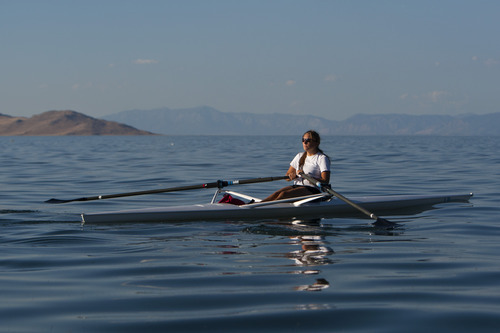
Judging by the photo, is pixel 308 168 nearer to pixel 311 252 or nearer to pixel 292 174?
pixel 292 174

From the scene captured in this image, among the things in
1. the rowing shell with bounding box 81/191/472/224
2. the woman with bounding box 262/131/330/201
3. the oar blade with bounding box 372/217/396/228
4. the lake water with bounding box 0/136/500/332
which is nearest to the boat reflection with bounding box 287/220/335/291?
the lake water with bounding box 0/136/500/332

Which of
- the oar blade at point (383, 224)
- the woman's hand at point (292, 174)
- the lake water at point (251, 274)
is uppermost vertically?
the woman's hand at point (292, 174)

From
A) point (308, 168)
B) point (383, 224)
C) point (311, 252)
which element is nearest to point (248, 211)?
point (308, 168)

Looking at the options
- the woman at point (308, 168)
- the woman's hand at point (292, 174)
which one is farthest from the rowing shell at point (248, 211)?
the woman's hand at point (292, 174)

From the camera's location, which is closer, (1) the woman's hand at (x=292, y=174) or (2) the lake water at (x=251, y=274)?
(2) the lake water at (x=251, y=274)

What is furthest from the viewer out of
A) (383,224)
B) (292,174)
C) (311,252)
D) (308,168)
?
(292,174)

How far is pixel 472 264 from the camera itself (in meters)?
6.72

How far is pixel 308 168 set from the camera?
10539 millimetres

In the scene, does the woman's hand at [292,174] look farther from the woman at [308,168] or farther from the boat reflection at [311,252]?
the boat reflection at [311,252]

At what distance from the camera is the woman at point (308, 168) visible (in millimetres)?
10305

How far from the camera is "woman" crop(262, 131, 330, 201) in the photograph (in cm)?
1030

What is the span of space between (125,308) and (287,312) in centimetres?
129

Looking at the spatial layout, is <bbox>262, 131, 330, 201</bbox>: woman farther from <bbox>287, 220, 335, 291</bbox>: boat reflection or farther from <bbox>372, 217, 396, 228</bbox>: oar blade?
<bbox>372, 217, 396, 228</bbox>: oar blade

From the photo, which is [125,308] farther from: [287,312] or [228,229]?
[228,229]
